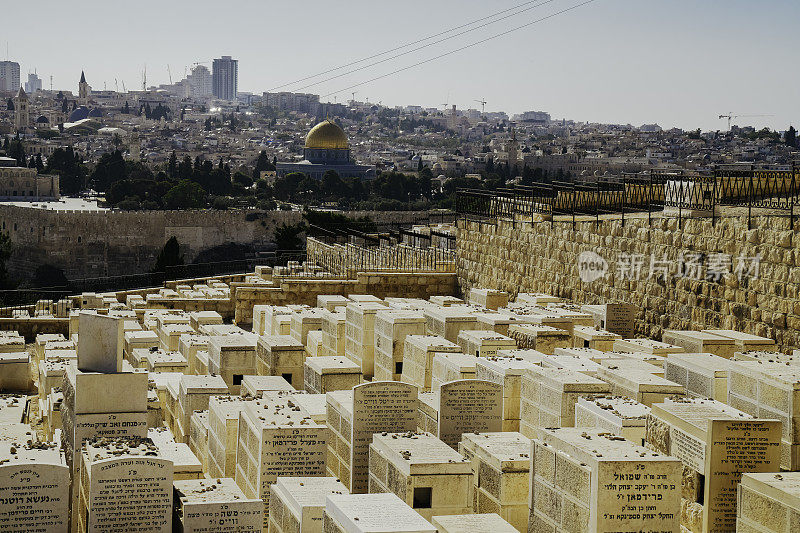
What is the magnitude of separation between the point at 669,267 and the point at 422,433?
4.19m

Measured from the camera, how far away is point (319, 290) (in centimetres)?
1417

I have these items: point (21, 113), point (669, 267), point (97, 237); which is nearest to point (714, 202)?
point (669, 267)

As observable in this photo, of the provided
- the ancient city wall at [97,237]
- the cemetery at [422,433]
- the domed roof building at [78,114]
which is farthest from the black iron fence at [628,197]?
the domed roof building at [78,114]

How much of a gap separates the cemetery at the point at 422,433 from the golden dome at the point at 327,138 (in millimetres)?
71764

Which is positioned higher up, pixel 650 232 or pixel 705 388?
pixel 650 232

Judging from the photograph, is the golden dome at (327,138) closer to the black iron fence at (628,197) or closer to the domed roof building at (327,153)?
the domed roof building at (327,153)

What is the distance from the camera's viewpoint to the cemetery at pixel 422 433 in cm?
517

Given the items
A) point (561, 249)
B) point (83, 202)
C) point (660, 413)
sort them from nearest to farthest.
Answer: point (660, 413), point (561, 249), point (83, 202)

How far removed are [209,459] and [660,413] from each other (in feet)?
11.2

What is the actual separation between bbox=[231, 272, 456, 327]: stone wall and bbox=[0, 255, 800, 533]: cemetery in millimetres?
3574

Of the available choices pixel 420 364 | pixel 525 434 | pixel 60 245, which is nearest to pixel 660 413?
pixel 525 434

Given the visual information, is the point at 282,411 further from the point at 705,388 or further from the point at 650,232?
the point at 650,232

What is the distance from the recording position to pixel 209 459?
302 inches

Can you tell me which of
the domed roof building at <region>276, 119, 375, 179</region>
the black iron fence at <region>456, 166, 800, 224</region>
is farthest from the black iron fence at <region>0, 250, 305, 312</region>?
the domed roof building at <region>276, 119, 375, 179</region>
